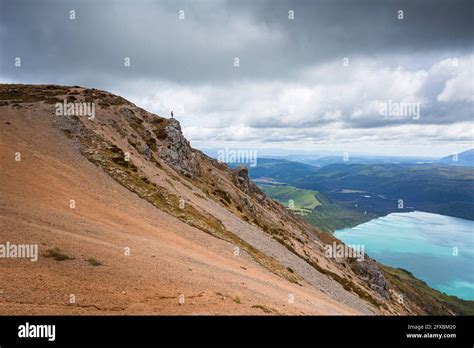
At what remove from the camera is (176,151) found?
75062mm

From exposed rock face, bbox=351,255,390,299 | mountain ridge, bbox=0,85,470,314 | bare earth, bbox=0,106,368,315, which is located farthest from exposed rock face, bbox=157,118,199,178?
exposed rock face, bbox=351,255,390,299

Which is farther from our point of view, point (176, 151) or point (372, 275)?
point (372, 275)

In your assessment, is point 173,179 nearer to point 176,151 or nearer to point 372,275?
point 176,151

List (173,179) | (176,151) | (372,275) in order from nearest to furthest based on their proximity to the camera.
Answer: (173,179), (176,151), (372,275)

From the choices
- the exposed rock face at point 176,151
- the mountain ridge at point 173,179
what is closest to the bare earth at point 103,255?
the mountain ridge at point 173,179

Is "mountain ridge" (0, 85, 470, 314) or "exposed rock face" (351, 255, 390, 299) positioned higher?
"mountain ridge" (0, 85, 470, 314)

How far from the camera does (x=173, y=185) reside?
55.6 meters

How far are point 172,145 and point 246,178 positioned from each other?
40.4 m

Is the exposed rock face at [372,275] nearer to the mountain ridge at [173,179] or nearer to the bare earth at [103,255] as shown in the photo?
the mountain ridge at [173,179]

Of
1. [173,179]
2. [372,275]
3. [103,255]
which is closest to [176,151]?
[173,179]

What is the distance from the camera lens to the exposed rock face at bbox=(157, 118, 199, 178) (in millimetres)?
71325

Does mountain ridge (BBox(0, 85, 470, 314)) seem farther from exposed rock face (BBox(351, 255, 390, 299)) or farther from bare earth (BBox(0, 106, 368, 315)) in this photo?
bare earth (BBox(0, 106, 368, 315))
